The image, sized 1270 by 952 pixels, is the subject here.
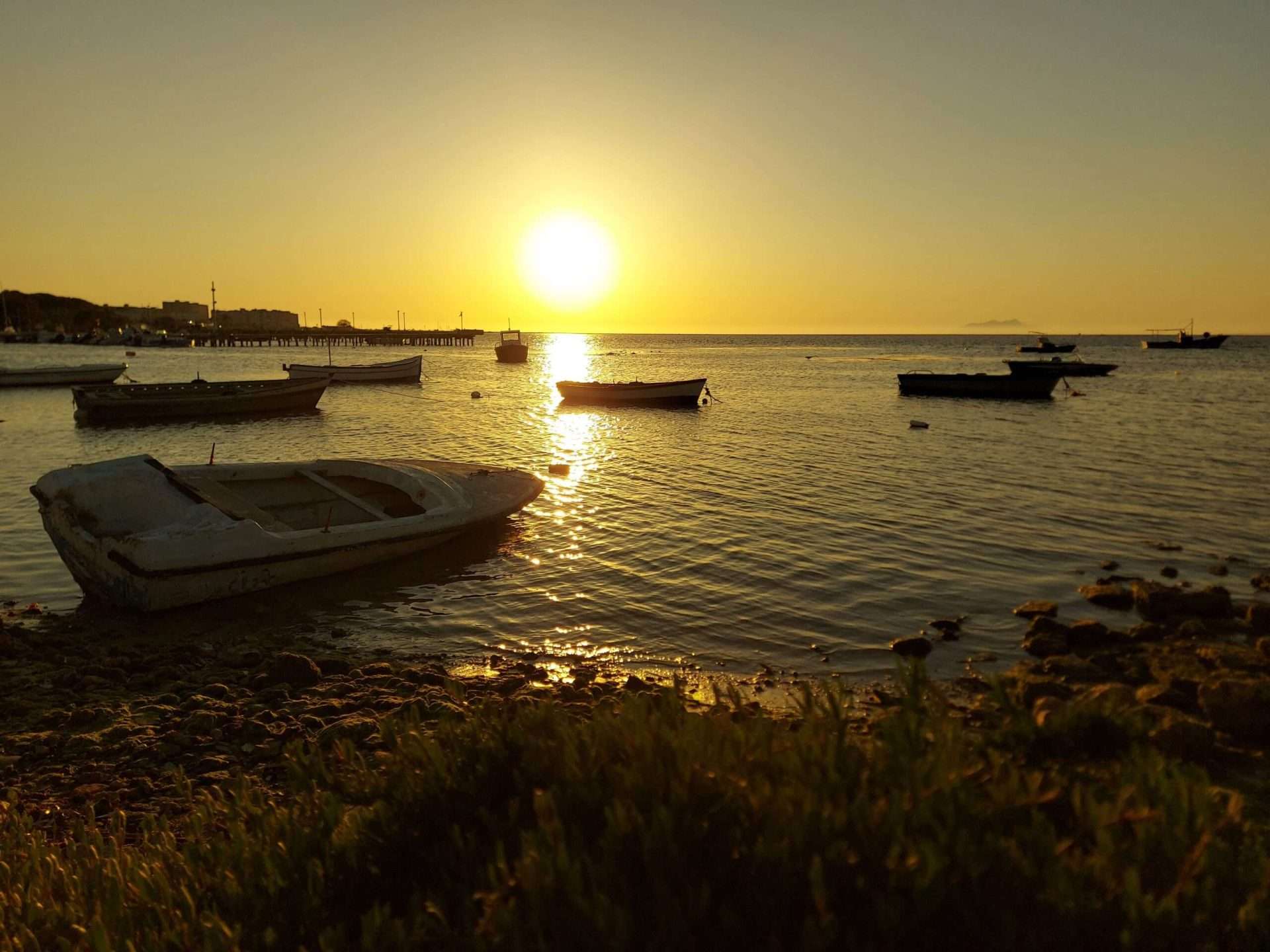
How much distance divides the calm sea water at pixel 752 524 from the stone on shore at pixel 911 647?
19cm

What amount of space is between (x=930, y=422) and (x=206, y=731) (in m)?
33.6

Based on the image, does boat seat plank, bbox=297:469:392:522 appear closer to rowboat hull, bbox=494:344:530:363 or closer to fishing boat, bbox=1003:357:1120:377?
fishing boat, bbox=1003:357:1120:377

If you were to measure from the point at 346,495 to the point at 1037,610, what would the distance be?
11033 mm

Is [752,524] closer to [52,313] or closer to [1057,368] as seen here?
[1057,368]

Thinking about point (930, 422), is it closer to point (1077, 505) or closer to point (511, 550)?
point (1077, 505)

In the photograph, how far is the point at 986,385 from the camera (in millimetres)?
46719

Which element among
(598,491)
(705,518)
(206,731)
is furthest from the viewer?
(598,491)

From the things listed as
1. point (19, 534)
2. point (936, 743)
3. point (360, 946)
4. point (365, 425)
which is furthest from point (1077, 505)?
point (365, 425)

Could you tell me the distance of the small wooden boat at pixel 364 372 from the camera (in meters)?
53.3

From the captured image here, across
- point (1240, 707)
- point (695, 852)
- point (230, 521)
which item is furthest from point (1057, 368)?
point (695, 852)

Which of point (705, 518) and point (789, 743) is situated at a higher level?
point (789, 743)

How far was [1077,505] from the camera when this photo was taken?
17031 millimetres

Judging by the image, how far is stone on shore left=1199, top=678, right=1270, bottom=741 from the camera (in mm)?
6508

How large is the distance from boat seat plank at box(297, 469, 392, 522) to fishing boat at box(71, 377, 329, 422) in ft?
81.1
